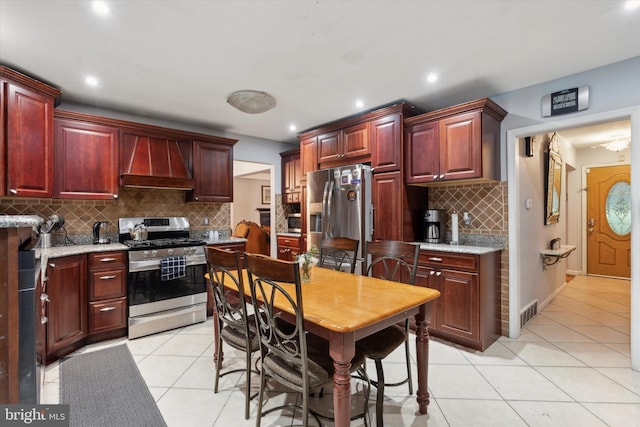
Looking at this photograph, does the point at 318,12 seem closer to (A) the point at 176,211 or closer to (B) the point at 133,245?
(B) the point at 133,245

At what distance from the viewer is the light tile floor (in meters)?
1.84

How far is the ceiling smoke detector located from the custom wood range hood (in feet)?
3.31

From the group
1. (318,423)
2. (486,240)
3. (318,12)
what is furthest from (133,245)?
(486,240)

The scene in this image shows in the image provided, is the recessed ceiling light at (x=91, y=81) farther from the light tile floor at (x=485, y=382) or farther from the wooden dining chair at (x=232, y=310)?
the light tile floor at (x=485, y=382)

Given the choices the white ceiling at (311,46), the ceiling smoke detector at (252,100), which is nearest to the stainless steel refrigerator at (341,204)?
the white ceiling at (311,46)

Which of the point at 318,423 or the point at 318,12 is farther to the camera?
the point at 318,12

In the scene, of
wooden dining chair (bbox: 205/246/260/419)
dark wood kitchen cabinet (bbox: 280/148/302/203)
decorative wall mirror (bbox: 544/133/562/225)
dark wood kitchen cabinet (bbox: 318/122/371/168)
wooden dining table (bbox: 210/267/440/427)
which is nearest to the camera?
wooden dining table (bbox: 210/267/440/427)

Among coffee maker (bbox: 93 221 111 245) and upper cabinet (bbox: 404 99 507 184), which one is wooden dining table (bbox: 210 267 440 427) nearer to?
upper cabinet (bbox: 404 99 507 184)

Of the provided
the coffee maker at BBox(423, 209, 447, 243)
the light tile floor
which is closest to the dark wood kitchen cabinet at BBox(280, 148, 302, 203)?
the coffee maker at BBox(423, 209, 447, 243)

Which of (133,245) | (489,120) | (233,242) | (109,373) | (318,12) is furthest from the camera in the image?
(233,242)

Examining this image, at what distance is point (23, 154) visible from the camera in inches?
100

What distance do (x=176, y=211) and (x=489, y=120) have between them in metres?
3.76

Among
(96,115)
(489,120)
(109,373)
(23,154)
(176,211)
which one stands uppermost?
(96,115)

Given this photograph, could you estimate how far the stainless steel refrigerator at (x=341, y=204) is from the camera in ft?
11.2
